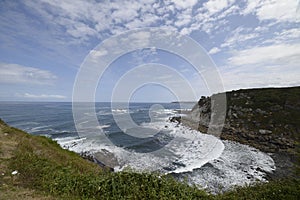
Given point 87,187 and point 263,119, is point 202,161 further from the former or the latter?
point 263,119

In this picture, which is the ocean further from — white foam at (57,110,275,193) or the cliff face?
the cliff face

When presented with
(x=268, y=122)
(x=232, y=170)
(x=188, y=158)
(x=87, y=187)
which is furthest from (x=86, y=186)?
(x=268, y=122)

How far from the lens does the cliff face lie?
22.0 meters

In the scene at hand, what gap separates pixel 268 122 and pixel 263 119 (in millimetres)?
1147

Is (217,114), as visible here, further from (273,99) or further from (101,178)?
(101,178)

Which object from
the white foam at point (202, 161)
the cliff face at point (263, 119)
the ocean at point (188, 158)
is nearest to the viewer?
the white foam at point (202, 161)

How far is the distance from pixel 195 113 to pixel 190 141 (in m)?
20.3

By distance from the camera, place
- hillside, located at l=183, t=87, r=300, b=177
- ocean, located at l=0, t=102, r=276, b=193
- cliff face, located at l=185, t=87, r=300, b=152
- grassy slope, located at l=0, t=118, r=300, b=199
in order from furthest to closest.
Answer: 1. cliff face, located at l=185, t=87, r=300, b=152
2. hillside, located at l=183, t=87, r=300, b=177
3. ocean, located at l=0, t=102, r=276, b=193
4. grassy slope, located at l=0, t=118, r=300, b=199

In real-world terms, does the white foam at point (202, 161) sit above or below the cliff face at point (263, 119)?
below

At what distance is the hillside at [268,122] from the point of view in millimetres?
19203

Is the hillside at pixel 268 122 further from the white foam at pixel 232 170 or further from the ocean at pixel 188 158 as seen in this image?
A: the ocean at pixel 188 158

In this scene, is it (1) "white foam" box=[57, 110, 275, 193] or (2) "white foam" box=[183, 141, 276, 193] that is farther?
(1) "white foam" box=[57, 110, 275, 193]

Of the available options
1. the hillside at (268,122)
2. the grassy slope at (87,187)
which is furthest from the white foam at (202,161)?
the grassy slope at (87,187)

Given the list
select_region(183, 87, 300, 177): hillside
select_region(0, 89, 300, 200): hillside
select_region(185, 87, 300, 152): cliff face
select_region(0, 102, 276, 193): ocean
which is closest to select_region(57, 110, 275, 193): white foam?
select_region(0, 102, 276, 193): ocean
